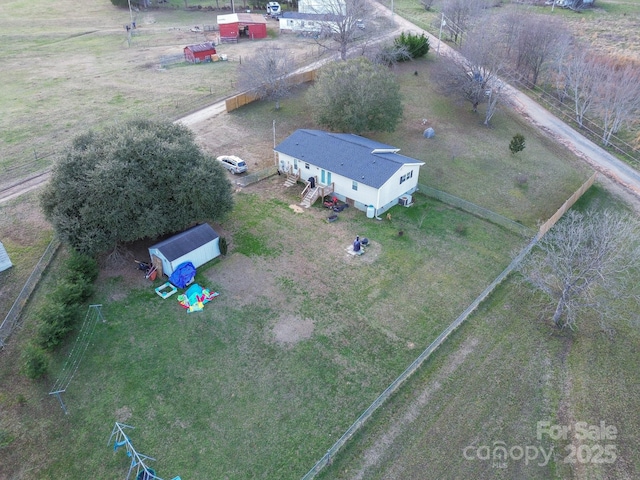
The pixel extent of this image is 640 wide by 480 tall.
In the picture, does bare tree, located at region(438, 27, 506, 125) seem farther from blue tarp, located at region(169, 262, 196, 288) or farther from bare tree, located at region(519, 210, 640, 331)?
blue tarp, located at region(169, 262, 196, 288)

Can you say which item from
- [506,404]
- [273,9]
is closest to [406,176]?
[506,404]

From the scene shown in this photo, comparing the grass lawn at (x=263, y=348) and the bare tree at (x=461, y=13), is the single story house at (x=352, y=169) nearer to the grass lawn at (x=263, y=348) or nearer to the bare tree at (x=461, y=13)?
the grass lawn at (x=263, y=348)

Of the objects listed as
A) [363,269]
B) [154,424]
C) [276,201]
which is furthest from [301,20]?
[154,424]

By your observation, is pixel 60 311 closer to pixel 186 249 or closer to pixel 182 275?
pixel 182 275

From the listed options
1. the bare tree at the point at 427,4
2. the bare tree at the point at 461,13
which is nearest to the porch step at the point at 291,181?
the bare tree at the point at 461,13

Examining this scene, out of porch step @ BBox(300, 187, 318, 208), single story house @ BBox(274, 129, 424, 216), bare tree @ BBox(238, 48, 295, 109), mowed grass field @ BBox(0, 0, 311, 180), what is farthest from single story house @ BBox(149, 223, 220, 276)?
bare tree @ BBox(238, 48, 295, 109)
